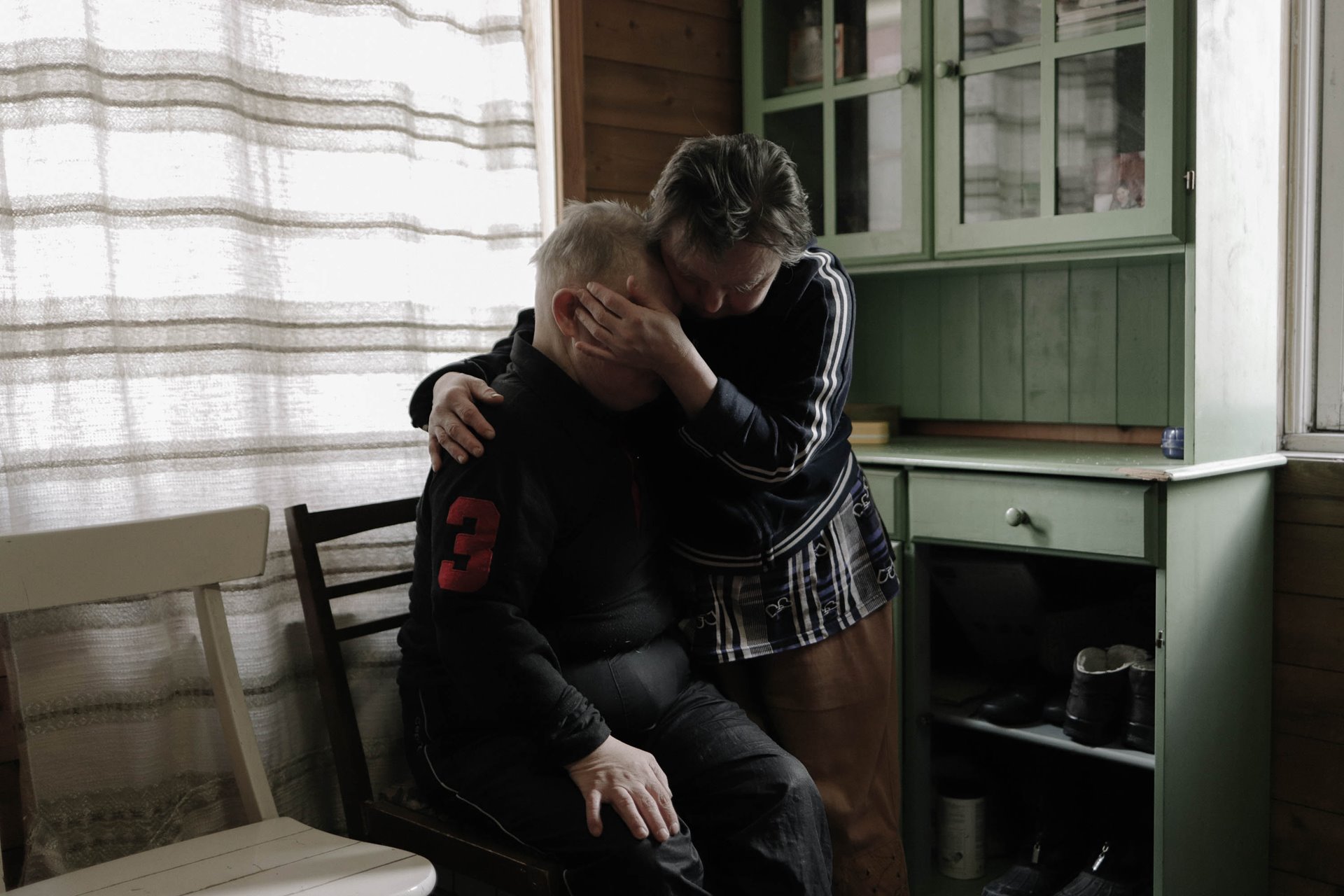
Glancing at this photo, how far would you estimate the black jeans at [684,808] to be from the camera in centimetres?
130

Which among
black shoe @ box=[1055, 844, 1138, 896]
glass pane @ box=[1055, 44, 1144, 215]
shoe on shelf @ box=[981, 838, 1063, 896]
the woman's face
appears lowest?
shoe on shelf @ box=[981, 838, 1063, 896]

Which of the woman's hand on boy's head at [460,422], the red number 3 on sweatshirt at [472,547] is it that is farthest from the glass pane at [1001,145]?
the red number 3 on sweatshirt at [472,547]

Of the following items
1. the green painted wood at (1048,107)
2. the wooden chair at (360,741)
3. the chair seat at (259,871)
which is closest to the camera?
the chair seat at (259,871)

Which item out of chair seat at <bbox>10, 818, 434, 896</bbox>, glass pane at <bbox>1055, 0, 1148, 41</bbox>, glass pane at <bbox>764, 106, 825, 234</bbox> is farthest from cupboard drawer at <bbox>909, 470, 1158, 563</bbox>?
chair seat at <bbox>10, 818, 434, 896</bbox>

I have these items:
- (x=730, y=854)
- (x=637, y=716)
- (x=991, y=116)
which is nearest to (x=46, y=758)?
(x=637, y=716)

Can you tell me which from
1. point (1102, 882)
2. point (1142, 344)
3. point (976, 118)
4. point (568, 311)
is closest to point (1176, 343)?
point (1142, 344)

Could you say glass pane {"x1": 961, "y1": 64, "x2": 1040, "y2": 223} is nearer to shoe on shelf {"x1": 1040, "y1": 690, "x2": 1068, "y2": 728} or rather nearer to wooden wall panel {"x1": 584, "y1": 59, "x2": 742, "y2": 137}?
wooden wall panel {"x1": 584, "y1": 59, "x2": 742, "y2": 137}

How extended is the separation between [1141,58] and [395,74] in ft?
4.09

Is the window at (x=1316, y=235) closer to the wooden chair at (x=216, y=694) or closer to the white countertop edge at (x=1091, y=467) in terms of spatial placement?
the white countertop edge at (x=1091, y=467)

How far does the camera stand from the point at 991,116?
2150mm

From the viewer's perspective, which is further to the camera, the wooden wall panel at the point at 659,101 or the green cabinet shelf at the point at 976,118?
the wooden wall panel at the point at 659,101

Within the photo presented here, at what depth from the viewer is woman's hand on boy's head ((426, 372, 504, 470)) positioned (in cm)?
135

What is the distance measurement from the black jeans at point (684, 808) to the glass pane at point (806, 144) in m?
1.30

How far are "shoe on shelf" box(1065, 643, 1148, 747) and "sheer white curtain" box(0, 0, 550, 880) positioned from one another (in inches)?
46.3
